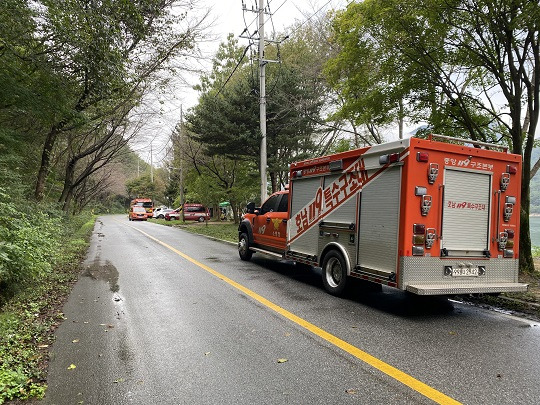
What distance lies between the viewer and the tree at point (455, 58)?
781 centimetres

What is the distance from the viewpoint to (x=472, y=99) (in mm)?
9734

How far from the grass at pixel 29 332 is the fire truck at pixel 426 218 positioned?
443cm

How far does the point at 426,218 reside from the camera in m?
5.57

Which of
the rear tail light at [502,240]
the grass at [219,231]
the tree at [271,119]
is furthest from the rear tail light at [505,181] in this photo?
the tree at [271,119]

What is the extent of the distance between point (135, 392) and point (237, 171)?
2341 centimetres

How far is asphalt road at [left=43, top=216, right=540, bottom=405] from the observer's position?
3318 mm

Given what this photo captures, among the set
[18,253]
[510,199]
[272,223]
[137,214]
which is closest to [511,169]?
[510,199]

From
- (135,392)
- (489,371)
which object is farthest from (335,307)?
(135,392)

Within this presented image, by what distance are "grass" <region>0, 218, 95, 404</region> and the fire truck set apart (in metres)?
4.43

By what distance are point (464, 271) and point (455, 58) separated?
18.8 feet

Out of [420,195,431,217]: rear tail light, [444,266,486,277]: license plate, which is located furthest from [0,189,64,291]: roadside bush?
[444,266,486,277]: license plate

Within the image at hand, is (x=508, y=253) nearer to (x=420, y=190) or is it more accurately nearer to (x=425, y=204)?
(x=425, y=204)

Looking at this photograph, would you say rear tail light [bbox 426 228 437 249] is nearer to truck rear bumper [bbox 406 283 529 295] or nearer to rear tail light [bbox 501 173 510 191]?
truck rear bumper [bbox 406 283 529 295]

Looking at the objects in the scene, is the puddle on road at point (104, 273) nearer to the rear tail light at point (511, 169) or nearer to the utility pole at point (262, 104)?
the utility pole at point (262, 104)
